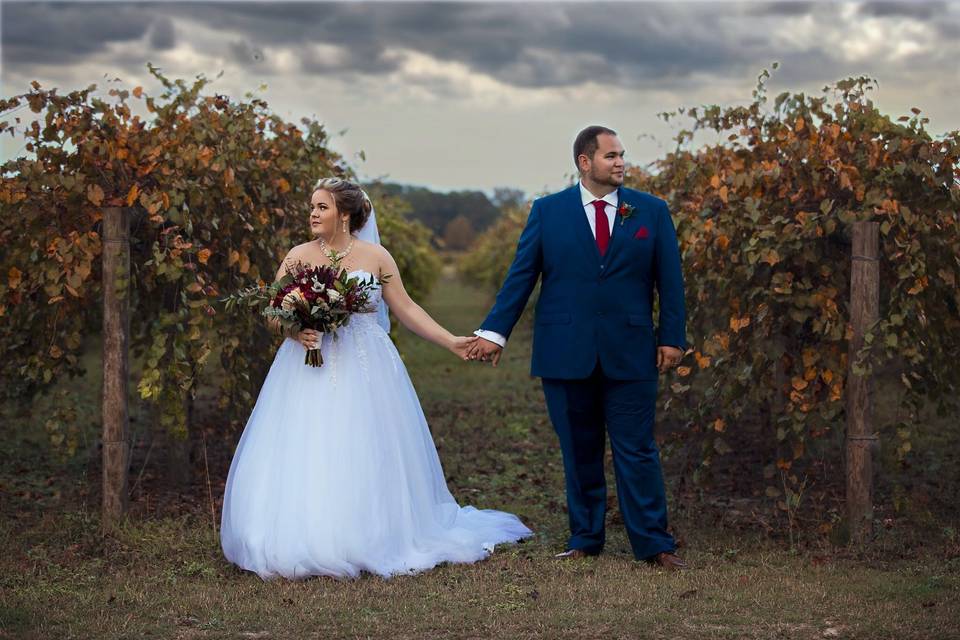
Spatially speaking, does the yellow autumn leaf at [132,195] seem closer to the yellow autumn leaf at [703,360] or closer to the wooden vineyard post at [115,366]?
the wooden vineyard post at [115,366]

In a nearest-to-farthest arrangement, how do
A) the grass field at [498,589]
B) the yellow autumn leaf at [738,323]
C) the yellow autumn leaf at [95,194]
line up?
the grass field at [498,589], the yellow autumn leaf at [738,323], the yellow autumn leaf at [95,194]

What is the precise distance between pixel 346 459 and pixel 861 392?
296 centimetres

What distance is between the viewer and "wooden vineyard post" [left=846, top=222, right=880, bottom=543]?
6.52 metres

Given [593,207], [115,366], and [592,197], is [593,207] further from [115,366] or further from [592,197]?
[115,366]

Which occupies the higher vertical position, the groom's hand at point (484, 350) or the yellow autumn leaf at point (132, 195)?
the yellow autumn leaf at point (132, 195)

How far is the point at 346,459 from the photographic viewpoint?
6.07m

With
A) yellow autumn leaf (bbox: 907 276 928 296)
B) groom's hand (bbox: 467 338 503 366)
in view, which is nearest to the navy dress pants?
groom's hand (bbox: 467 338 503 366)

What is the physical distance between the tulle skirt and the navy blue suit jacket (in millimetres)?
930

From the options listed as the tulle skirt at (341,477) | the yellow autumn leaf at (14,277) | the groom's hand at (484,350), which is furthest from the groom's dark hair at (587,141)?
the yellow autumn leaf at (14,277)

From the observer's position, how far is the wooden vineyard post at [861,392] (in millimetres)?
Answer: 6516

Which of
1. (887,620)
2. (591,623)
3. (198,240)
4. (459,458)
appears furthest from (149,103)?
(887,620)

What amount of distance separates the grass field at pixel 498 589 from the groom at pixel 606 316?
0.51m

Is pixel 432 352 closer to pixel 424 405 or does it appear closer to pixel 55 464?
pixel 424 405

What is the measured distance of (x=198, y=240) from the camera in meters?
7.44
